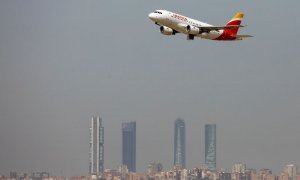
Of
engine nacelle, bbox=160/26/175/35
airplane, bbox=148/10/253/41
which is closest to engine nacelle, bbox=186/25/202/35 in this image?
airplane, bbox=148/10/253/41

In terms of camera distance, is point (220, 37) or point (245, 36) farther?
point (220, 37)

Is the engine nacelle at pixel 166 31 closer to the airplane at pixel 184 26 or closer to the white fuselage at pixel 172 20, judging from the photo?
the airplane at pixel 184 26

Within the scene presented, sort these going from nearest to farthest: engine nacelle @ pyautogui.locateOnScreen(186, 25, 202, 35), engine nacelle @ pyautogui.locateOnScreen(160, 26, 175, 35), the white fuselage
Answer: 1. engine nacelle @ pyautogui.locateOnScreen(186, 25, 202, 35)
2. the white fuselage
3. engine nacelle @ pyautogui.locateOnScreen(160, 26, 175, 35)

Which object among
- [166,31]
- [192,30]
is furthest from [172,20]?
[192,30]

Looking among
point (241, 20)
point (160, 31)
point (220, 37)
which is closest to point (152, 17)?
point (160, 31)

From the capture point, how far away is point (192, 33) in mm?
130000

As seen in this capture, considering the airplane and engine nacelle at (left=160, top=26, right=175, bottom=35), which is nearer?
the airplane

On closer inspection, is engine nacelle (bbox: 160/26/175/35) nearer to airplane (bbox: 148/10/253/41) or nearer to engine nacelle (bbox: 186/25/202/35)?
airplane (bbox: 148/10/253/41)

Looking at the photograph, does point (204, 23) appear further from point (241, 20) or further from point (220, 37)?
point (241, 20)

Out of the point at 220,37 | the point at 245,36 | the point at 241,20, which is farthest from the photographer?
the point at 241,20

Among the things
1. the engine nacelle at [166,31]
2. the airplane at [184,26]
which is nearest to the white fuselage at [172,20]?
the airplane at [184,26]

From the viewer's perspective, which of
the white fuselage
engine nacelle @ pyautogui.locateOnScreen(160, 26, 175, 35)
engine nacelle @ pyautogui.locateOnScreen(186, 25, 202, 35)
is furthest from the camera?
engine nacelle @ pyautogui.locateOnScreen(160, 26, 175, 35)

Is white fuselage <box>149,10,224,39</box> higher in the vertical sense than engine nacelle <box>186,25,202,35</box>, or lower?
higher

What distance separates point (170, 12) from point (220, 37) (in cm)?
846
